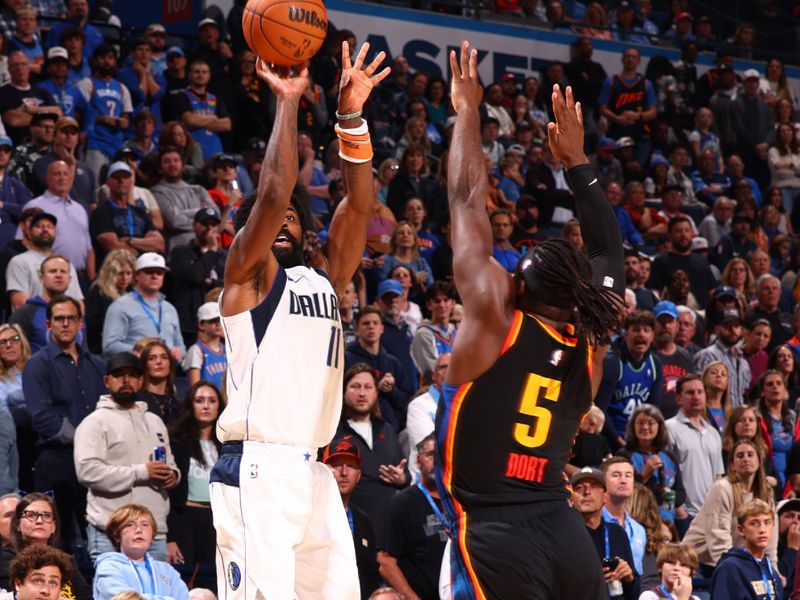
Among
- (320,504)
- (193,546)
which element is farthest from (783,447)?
(320,504)

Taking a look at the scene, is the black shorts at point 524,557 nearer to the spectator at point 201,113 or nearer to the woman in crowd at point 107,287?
the woman in crowd at point 107,287

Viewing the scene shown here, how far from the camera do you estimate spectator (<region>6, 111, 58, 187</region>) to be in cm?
1233

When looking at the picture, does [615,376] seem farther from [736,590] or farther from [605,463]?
[736,590]

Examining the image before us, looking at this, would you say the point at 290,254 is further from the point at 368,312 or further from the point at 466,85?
the point at 368,312

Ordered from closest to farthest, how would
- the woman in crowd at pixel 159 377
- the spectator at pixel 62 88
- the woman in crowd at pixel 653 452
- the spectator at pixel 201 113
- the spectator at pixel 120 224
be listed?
the woman in crowd at pixel 159 377, the woman in crowd at pixel 653 452, the spectator at pixel 120 224, the spectator at pixel 62 88, the spectator at pixel 201 113

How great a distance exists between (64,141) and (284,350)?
7716 millimetres

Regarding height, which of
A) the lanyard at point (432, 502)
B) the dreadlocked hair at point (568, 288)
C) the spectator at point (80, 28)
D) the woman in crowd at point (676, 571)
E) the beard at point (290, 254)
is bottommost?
the woman in crowd at point (676, 571)

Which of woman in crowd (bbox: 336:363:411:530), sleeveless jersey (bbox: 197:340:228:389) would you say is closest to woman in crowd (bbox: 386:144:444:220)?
sleeveless jersey (bbox: 197:340:228:389)

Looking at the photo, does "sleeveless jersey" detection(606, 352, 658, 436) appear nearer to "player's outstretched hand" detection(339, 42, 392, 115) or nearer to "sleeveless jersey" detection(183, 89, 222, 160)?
"sleeveless jersey" detection(183, 89, 222, 160)

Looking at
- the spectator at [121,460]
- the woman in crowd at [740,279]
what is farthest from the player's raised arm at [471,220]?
the woman in crowd at [740,279]

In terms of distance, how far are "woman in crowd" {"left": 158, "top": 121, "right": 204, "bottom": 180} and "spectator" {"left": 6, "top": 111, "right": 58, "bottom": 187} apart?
1520 mm

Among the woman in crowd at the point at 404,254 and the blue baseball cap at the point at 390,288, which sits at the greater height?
the woman in crowd at the point at 404,254

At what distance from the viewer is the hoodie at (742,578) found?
29.6 ft

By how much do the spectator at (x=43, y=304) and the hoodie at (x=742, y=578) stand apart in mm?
5402
